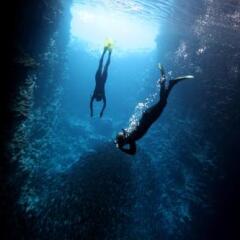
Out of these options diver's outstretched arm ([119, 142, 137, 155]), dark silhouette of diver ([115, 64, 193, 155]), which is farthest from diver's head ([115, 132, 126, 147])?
diver's outstretched arm ([119, 142, 137, 155])

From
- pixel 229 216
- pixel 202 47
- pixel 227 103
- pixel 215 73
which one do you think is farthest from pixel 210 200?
pixel 202 47

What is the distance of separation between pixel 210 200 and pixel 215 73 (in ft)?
30.7

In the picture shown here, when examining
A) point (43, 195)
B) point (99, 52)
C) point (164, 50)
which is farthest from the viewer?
point (99, 52)

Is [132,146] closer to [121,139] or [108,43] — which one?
[121,139]

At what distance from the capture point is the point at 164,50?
30.7 meters

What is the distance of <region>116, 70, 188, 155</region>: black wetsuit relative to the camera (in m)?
7.28

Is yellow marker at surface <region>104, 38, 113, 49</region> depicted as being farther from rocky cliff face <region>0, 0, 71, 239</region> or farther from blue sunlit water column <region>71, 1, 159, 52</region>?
rocky cliff face <region>0, 0, 71, 239</region>

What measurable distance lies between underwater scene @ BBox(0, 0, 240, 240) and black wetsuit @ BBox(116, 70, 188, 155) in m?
0.03

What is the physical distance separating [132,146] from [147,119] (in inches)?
30.8

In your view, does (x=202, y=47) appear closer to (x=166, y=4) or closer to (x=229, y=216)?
(x=166, y=4)

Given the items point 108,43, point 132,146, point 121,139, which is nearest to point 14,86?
point 108,43

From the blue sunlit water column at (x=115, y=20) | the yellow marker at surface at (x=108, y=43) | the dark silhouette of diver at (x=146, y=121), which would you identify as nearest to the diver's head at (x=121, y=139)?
the dark silhouette of diver at (x=146, y=121)

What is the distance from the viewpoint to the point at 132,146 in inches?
294

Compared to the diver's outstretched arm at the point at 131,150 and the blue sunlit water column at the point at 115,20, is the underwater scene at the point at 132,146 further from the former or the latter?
the blue sunlit water column at the point at 115,20
